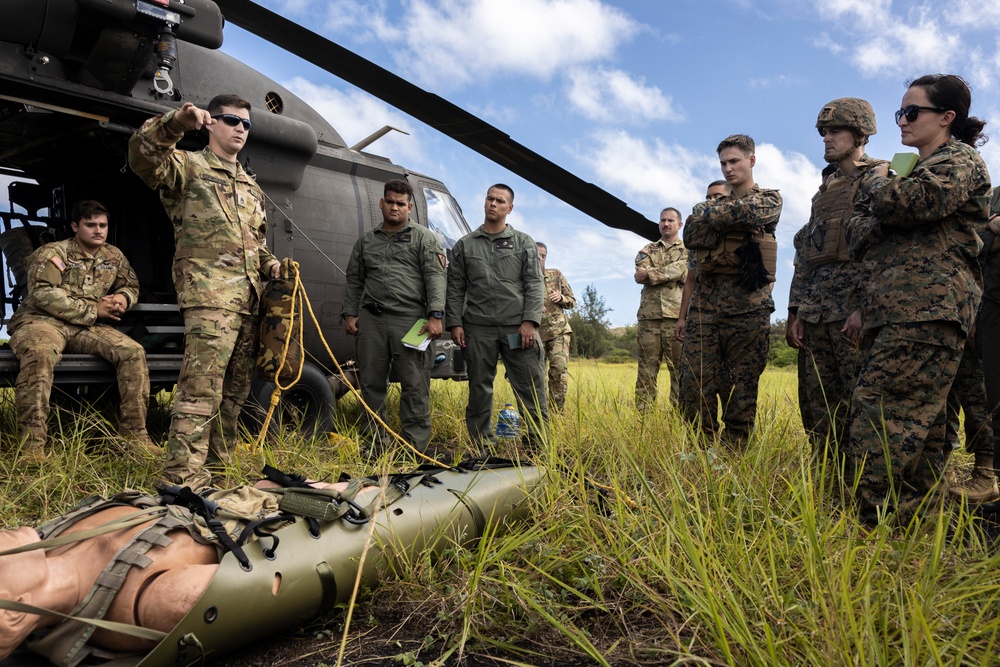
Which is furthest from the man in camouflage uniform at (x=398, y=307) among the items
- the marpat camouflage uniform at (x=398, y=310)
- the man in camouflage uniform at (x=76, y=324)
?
the man in camouflage uniform at (x=76, y=324)

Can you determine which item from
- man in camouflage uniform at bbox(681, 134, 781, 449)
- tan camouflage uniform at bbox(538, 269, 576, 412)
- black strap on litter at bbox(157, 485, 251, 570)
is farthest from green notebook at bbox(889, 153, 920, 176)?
tan camouflage uniform at bbox(538, 269, 576, 412)

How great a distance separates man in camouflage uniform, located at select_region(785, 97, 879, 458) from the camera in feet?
11.5

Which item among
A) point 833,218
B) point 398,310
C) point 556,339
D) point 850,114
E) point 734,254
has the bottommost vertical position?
point 556,339

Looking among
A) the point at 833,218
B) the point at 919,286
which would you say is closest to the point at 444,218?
the point at 833,218

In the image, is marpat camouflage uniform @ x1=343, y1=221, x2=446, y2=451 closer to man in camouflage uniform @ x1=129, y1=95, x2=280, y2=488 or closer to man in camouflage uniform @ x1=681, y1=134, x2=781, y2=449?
man in camouflage uniform @ x1=129, y1=95, x2=280, y2=488

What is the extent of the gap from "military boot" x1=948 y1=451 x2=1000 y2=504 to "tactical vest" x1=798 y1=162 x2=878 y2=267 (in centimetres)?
137

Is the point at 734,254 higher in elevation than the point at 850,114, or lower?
lower

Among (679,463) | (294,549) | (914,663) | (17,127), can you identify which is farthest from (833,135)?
(17,127)

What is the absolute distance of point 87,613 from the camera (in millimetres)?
1770

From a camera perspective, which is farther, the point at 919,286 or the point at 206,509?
the point at 919,286

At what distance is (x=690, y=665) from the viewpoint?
180cm

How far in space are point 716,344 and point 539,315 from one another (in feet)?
4.45

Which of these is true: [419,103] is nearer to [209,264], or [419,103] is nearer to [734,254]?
[209,264]

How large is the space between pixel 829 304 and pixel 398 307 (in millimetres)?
2649
